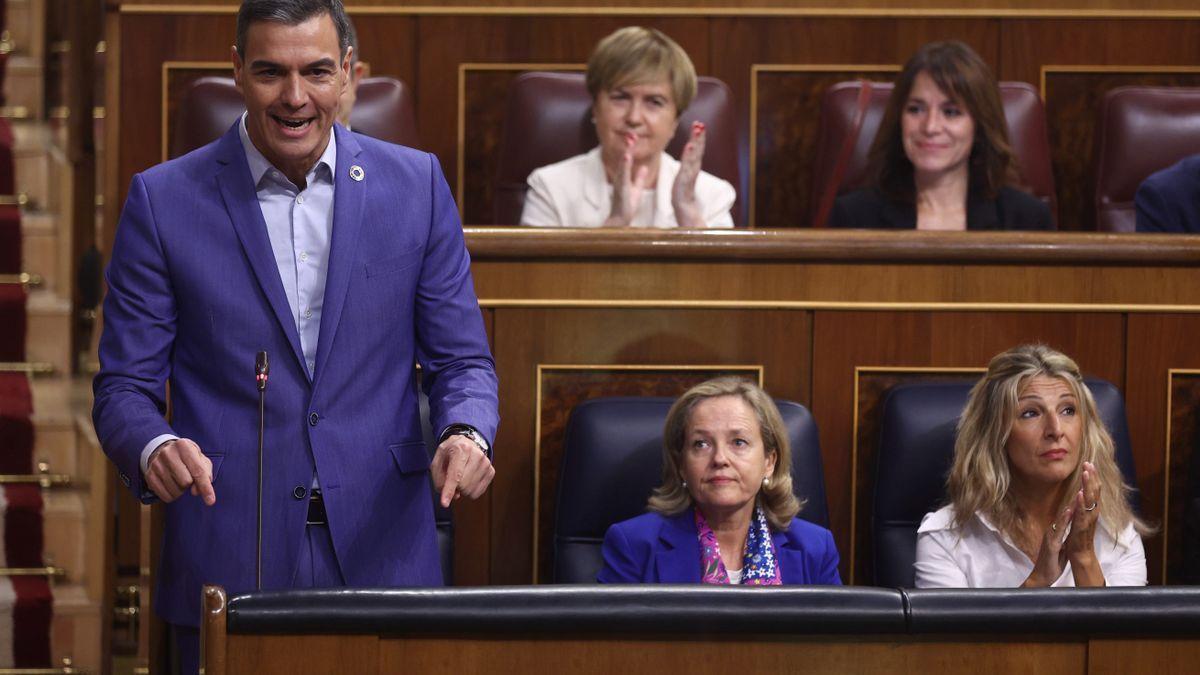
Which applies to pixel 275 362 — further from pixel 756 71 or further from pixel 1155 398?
pixel 756 71

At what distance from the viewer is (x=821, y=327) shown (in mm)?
1433

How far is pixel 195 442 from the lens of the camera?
95 cm

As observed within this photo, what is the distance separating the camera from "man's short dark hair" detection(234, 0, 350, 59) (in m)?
0.93

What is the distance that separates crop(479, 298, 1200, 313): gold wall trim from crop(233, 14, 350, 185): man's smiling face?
0.47 m

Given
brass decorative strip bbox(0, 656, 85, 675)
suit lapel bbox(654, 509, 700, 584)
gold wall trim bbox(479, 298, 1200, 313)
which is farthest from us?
brass decorative strip bbox(0, 656, 85, 675)

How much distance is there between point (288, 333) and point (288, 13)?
19cm

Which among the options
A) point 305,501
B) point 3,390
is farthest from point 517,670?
point 3,390

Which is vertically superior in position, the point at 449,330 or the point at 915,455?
the point at 449,330

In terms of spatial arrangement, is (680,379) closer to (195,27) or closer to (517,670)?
(517,670)

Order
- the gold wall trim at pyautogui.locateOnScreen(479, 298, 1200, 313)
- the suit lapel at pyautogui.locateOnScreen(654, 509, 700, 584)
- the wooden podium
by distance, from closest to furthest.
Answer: the wooden podium, the suit lapel at pyautogui.locateOnScreen(654, 509, 700, 584), the gold wall trim at pyautogui.locateOnScreen(479, 298, 1200, 313)

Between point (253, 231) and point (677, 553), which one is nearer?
point (253, 231)

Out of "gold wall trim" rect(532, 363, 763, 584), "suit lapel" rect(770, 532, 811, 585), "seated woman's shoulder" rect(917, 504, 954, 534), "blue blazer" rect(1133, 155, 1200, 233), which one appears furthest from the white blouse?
"blue blazer" rect(1133, 155, 1200, 233)

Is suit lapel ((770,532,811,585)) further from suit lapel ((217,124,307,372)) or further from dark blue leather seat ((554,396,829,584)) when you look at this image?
suit lapel ((217,124,307,372))

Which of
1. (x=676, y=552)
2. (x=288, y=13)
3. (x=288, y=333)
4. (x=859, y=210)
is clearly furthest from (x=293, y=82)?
(x=859, y=210)
